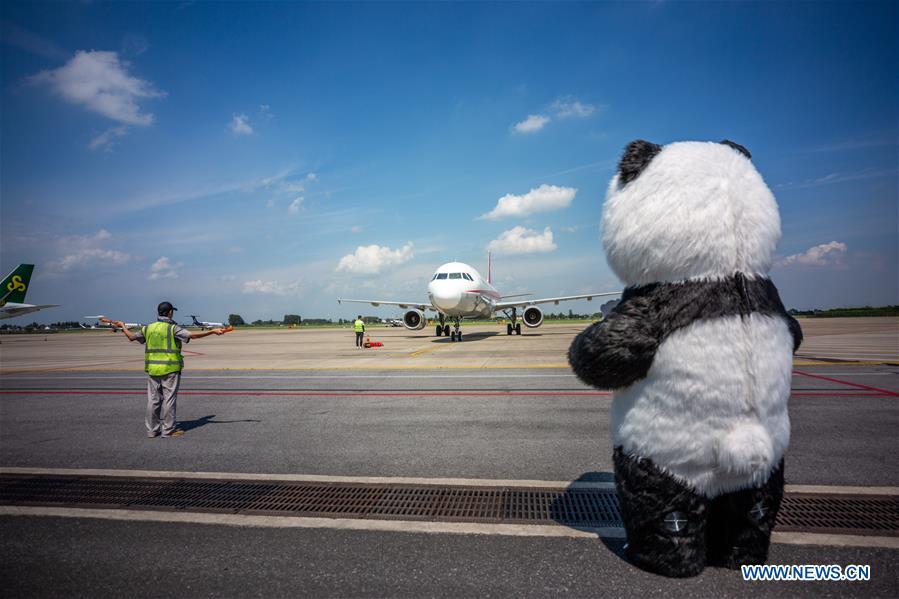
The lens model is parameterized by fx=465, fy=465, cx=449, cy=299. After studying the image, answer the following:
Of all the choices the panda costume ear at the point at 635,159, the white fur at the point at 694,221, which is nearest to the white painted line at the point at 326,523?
the white fur at the point at 694,221

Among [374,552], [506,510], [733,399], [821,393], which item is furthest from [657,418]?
[821,393]

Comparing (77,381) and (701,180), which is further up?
(701,180)

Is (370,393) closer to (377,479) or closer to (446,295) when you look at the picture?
(377,479)

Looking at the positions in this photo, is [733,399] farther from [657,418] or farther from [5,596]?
[5,596]

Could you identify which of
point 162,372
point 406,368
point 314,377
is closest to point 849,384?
point 406,368

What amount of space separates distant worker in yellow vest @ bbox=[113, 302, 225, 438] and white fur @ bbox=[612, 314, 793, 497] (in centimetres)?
617

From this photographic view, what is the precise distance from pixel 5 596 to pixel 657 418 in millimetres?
3696

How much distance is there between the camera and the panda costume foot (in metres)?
2.52

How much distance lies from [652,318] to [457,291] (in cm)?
1966

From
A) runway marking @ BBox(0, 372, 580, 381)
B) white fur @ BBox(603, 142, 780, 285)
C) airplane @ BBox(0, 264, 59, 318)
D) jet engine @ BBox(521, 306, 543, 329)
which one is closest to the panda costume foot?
white fur @ BBox(603, 142, 780, 285)

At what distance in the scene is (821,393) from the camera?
→ 823 centimetres

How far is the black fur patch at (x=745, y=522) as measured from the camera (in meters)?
2.55

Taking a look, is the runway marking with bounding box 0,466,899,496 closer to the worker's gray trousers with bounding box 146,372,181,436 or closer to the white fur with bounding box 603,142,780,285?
the worker's gray trousers with bounding box 146,372,181,436

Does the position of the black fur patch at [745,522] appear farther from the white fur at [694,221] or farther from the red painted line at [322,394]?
the red painted line at [322,394]
